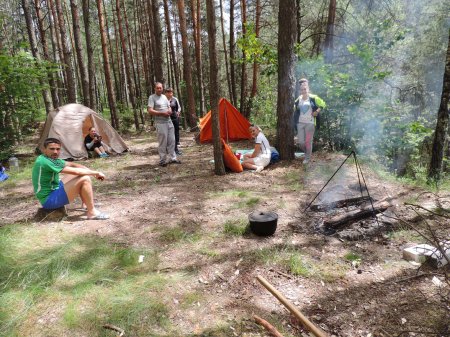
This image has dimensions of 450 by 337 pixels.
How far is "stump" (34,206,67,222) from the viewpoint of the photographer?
4211 mm

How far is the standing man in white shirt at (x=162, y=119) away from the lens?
6.97m

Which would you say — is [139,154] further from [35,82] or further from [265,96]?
[265,96]

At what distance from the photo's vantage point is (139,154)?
29.9 feet

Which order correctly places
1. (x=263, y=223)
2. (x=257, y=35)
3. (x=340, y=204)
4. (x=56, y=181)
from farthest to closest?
(x=257, y=35)
(x=340, y=204)
(x=56, y=181)
(x=263, y=223)

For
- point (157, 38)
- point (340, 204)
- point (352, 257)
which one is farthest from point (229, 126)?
point (352, 257)

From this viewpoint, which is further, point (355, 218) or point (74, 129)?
point (74, 129)

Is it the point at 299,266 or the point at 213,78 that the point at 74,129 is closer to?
the point at 213,78

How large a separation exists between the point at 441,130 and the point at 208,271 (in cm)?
540

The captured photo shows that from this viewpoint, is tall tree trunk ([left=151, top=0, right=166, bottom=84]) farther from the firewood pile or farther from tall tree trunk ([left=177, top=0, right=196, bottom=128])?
the firewood pile

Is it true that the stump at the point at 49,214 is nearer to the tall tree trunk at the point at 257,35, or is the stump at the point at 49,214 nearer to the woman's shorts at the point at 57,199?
the woman's shorts at the point at 57,199

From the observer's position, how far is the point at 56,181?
13.6 ft

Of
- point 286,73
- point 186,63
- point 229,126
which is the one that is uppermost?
point 186,63

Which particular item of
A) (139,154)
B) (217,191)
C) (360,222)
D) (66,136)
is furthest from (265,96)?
(360,222)

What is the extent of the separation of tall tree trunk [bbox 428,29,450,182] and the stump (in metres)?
6.51
